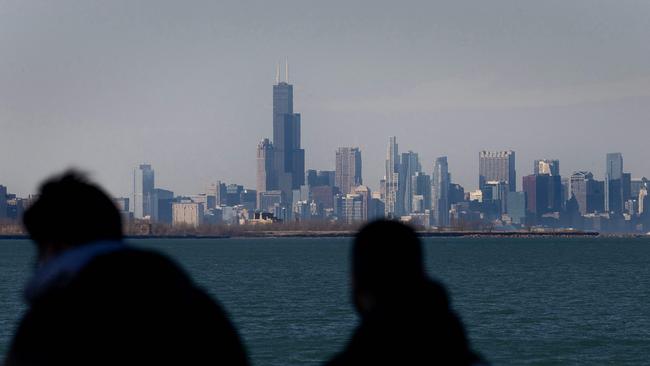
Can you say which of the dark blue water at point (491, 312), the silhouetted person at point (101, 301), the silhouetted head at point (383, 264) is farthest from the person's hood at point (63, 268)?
the dark blue water at point (491, 312)

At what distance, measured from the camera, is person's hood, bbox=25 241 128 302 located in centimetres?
326

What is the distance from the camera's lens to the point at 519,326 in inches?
1663

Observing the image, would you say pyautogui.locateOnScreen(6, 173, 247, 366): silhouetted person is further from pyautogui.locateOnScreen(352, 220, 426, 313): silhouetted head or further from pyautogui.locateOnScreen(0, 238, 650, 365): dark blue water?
pyautogui.locateOnScreen(0, 238, 650, 365): dark blue water

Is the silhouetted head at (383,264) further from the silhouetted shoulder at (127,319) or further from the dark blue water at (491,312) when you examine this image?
the dark blue water at (491,312)

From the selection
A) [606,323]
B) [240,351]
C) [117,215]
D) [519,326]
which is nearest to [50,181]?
[117,215]

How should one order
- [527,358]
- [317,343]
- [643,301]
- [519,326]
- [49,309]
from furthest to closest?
[643,301] < [519,326] < [317,343] < [527,358] < [49,309]

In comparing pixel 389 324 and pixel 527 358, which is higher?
pixel 389 324

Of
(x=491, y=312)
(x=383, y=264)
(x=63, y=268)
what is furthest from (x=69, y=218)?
(x=491, y=312)

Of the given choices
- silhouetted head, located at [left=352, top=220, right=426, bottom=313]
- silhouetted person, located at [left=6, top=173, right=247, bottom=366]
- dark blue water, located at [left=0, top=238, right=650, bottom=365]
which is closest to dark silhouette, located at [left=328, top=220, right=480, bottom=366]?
silhouetted head, located at [left=352, top=220, right=426, bottom=313]

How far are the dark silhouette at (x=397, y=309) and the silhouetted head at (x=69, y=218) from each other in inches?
28.6

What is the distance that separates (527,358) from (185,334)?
29980 millimetres

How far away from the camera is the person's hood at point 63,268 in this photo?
326 cm

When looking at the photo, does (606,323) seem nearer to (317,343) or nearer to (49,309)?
(317,343)

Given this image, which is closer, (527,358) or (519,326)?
(527,358)
